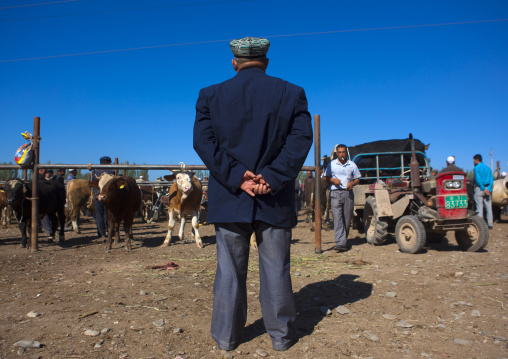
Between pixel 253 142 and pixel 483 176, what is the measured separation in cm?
1054

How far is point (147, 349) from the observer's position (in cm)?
280

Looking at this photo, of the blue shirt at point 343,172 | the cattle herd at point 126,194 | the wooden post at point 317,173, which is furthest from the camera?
the cattle herd at point 126,194

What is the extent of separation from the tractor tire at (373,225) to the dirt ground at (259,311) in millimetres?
1025

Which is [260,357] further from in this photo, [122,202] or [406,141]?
[406,141]

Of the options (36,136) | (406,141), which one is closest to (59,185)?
(36,136)

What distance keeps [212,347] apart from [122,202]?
5.90 meters

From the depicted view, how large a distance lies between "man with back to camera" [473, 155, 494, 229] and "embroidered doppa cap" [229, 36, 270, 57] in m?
10.3

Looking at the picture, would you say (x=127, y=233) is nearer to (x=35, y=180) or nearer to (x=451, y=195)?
(x=35, y=180)

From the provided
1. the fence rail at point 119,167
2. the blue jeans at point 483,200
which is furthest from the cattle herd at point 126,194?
the blue jeans at point 483,200

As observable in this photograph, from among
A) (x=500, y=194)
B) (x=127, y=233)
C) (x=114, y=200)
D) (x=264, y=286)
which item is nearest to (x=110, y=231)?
(x=127, y=233)

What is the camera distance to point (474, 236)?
6.94m

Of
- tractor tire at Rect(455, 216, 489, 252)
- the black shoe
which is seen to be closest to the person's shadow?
the black shoe

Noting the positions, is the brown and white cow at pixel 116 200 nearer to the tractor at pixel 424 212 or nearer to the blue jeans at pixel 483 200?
the tractor at pixel 424 212

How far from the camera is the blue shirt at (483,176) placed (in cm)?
1093
